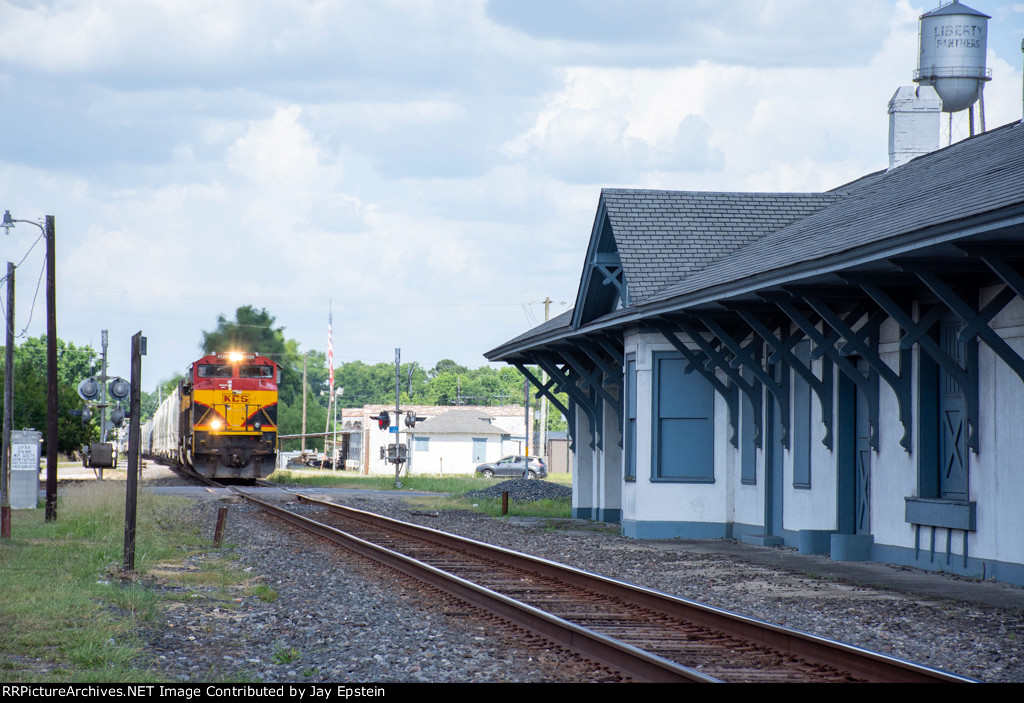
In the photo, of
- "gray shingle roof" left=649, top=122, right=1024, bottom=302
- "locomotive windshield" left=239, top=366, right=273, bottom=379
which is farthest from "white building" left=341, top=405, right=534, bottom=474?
"gray shingle roof" left=649, top=122, right=1024, bottom=302

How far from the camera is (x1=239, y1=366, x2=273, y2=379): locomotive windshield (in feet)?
116

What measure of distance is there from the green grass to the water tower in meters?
17.3

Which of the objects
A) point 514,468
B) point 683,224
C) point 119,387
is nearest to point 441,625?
point 683,224

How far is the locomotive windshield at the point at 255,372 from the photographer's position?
116 ft

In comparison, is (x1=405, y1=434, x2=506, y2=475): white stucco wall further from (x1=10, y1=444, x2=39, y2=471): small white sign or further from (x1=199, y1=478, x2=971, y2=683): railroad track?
(x1=199, y1=478, x2=971, y2=683): railroad track

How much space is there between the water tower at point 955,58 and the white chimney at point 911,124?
0.45 m

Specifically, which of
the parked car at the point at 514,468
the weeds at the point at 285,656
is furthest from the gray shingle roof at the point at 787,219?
the parked car at the point at 514,468

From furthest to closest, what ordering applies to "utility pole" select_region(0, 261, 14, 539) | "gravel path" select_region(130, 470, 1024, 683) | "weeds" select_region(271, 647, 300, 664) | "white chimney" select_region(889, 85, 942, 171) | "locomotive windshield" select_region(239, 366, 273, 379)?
"locomotive windshield" select_region(239, 366, 273, 379) < "white chimney" select_region(889, 85, 942, 171) < "utility pole" select_region(0, 261, 14, 539) < "weeds" select_region(271, 647, 300, 664) < "gravel path" select_region(130, 470, 1024, 683)

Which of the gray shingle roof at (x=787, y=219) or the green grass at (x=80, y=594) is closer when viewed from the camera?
the green grass at (x=80, y=594)

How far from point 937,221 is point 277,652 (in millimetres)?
7067

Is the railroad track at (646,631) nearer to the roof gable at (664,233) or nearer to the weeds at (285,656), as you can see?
the weeds at (285,656)

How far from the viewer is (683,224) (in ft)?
71.8

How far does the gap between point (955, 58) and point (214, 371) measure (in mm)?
22638
